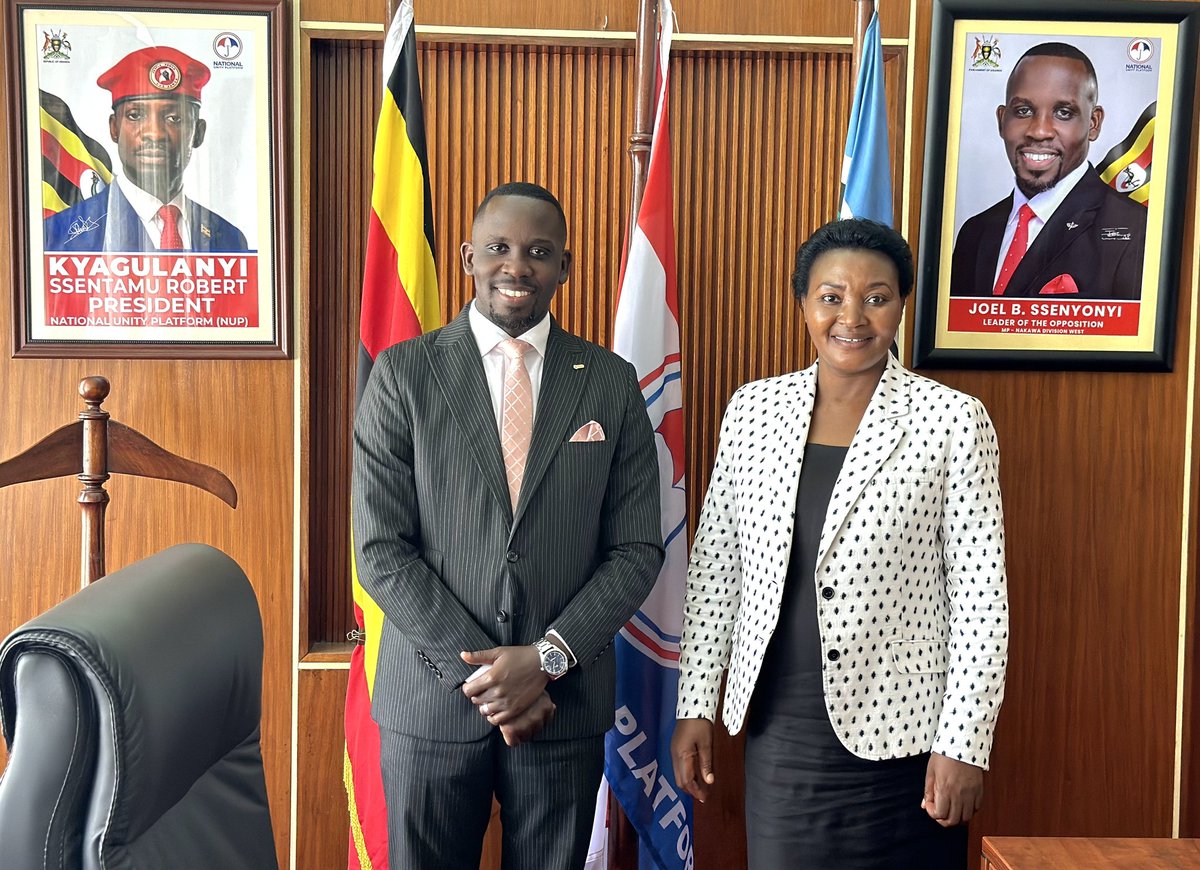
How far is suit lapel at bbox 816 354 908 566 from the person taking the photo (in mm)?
1711

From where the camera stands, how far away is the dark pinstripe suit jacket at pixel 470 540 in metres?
1.72

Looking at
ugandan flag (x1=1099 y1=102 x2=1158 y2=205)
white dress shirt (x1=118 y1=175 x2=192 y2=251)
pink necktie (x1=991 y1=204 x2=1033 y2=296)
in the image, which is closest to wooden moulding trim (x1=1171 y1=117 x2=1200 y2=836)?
ugandan flag (x1=1099 y1=102 x2=1158 y2=205)

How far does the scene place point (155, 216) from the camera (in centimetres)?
248

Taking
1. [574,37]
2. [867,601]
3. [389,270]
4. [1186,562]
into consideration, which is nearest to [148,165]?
[389,270]

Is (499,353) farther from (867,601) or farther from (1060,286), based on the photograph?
(1060,286)

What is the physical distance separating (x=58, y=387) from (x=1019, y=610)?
101 inches

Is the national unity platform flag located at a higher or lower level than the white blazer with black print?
higher

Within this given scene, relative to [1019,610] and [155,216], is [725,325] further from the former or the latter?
[155,216]

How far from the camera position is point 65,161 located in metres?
2.45

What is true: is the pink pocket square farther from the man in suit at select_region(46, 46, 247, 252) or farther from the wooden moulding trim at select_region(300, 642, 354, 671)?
the man in suit at select_region(46, 46, 247, 252)

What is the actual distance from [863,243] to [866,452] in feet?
1.24

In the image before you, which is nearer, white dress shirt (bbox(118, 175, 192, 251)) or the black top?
the black top

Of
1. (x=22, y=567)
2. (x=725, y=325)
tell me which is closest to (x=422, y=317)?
(x=725, y=325)

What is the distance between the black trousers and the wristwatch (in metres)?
0.14
